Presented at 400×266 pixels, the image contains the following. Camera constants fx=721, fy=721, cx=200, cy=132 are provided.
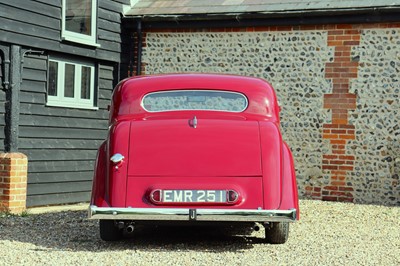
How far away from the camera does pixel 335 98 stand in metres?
12.7

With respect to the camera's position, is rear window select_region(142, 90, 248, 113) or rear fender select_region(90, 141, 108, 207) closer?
rear fender select_region(90, 141, 108, 207)

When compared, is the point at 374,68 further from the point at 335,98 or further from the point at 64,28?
the point at 64,28

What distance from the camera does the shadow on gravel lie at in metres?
6.59

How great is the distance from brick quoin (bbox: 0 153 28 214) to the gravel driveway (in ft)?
5.56

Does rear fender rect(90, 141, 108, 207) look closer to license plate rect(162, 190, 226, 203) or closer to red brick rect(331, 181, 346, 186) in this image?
license plate rect(162, 190, 226, 203)

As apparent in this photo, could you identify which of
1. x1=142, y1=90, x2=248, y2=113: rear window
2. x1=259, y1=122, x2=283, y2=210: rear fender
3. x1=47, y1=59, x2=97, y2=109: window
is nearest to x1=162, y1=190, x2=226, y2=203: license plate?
x1=259, y1=122, x2=283, y2=210: rear fender

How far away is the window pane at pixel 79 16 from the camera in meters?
12.7

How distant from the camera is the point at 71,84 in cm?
1299

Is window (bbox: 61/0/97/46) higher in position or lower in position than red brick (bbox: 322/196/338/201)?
higher

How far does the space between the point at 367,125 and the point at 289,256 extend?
267 inches

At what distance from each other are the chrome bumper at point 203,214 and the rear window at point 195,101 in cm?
121

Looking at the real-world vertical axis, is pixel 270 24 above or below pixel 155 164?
above

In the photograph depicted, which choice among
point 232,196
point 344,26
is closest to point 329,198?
point 344,26

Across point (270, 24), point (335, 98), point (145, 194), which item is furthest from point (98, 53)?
point (145, 194)
